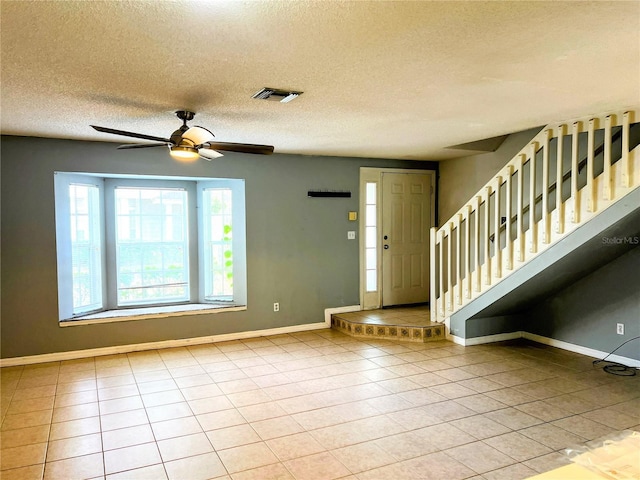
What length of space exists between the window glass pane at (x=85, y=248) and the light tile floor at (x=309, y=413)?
89cm

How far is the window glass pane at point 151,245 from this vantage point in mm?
5914

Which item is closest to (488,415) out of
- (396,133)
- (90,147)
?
(396,133)

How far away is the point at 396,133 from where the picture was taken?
4.80 meters

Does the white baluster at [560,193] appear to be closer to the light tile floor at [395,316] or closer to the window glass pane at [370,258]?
the light tile floor at [395,316]

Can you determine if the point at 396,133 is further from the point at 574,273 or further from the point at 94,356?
the point at 94,356

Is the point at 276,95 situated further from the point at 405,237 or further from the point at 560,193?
the point at 405,237

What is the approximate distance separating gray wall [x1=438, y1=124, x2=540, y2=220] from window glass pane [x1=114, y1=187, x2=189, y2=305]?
12.5ft

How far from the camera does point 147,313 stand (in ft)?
18.2

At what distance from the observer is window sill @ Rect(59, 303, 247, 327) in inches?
204

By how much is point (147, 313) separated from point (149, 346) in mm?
392

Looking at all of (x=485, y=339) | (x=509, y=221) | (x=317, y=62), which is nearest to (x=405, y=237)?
(x=485, y=339)

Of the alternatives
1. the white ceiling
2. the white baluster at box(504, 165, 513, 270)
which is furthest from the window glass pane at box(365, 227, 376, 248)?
the white ceiling

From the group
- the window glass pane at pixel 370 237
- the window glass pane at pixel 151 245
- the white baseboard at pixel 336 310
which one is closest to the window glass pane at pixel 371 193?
the window glass pane at pixel 370 237

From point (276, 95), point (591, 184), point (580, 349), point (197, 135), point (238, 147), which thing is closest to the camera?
point (276, 95)
